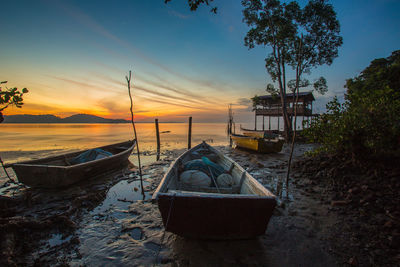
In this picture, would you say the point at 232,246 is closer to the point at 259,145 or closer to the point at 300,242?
the point at 300,242


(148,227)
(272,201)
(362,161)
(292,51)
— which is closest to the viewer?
(272,201)

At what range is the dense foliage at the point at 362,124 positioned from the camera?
515cm

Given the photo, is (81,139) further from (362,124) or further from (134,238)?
(362,124)

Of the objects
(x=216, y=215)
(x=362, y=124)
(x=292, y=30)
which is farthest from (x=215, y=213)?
(x=292, y=30)

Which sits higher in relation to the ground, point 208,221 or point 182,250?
point 208,221

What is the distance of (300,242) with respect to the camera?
10.8 feet

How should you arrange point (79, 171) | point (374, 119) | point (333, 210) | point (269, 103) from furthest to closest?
point (269, 103) < point (79, 171) < point (374, 119) < point (333, 210)

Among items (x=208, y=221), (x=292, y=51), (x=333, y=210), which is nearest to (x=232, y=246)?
(x=208, y=221)

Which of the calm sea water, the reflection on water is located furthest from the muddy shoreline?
the calm sea water

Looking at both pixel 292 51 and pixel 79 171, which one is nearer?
pixel 79 171

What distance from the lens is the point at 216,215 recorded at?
2859mm

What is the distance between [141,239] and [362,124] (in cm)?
711

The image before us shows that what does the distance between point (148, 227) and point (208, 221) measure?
1.89 metres

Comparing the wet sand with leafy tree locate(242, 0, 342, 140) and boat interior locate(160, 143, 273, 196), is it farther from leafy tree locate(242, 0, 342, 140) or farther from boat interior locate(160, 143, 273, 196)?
leafy tree locate(242, 0, 342, 140)
